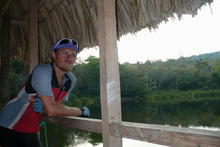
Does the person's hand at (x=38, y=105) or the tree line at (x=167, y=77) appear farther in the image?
the tree line at (x=167, y=77)

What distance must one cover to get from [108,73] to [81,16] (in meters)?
1.56

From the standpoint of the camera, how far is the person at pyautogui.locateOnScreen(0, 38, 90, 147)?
112 cm

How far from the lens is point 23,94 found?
126 centimetres

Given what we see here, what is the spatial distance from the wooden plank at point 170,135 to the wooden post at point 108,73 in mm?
64

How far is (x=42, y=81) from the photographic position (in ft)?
3.62

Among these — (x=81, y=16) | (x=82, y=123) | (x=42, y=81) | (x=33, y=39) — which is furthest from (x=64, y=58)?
(x=81, y=16)

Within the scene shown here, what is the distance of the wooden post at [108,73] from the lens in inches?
39.7

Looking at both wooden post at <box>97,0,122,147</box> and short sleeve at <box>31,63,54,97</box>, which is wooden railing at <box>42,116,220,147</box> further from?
short sleeve at <box>31,63,54,97</box>

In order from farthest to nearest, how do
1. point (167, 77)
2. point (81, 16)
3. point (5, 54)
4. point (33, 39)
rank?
point (167, 77) < point (5, 54) < point (81, 16) < point (33, 39)

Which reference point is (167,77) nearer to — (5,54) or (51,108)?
(5,54)

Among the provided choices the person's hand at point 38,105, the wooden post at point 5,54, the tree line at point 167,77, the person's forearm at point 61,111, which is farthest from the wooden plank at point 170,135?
the tree line at point 167,77

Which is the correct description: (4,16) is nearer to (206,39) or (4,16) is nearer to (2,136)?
(2,136)

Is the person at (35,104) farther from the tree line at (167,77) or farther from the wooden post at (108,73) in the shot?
the tree line at (167,77)

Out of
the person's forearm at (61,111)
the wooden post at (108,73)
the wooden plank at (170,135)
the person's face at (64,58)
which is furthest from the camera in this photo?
the person's face at (64,58)
